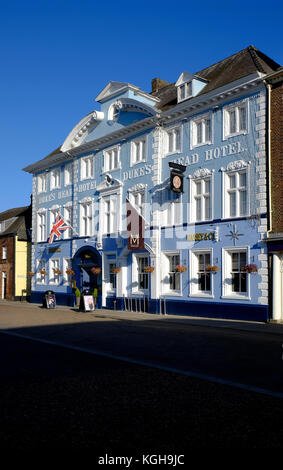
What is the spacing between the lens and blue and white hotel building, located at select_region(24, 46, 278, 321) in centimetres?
2014

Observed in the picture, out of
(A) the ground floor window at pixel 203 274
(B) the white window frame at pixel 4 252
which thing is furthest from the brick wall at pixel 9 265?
(A) the ground floor window at pixel 203 274

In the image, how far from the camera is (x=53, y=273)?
109 feet

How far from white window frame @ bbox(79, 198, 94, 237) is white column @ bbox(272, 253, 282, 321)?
13.8 m

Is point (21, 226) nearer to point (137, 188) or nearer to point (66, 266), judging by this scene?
point (66, 266)

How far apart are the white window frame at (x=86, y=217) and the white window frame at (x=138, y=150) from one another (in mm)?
4584

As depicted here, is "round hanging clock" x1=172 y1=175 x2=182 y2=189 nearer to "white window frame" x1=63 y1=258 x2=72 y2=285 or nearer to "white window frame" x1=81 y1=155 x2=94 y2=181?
"white window frame" x1=81 y1=155 x2=94 y2=181

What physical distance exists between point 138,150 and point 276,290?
12249 millimetres

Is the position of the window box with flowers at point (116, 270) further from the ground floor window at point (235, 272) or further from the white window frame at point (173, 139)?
the ground floor window at point (235, 272)

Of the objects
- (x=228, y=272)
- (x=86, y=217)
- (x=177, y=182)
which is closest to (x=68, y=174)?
(x=86, y=217)

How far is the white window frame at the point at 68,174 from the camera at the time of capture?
31958 millimetres

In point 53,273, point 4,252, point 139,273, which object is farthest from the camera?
point 4,252

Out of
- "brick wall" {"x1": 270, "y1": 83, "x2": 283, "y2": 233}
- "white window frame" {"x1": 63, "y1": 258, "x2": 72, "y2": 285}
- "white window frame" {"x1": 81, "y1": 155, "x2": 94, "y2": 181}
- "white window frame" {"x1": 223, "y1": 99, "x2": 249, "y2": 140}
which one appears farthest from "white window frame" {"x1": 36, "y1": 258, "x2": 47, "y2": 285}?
"brick wall" {"x1": 270, "y1": 83, "x2": 283, "y2": 233}

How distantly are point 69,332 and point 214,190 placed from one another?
10633 mm

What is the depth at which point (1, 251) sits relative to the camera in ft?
133
